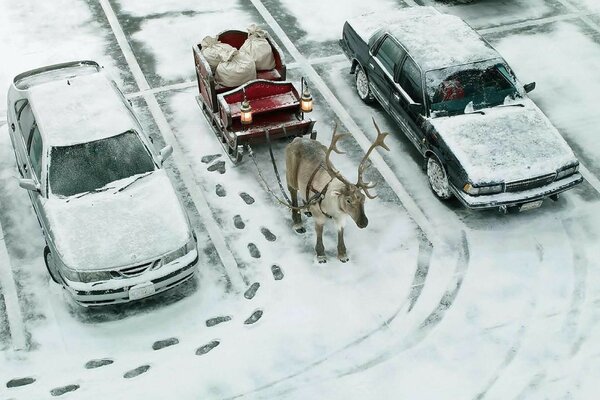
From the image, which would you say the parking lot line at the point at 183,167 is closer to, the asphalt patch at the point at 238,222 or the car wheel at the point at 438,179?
the asphalt patch at the point at 238,222

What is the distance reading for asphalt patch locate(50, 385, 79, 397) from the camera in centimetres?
825

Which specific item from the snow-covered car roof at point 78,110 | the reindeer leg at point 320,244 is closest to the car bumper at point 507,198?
the reindeer leg at point 320,244

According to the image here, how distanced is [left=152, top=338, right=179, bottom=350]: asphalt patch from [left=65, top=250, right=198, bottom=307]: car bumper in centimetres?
59

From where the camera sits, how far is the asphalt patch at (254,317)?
9.07 meters

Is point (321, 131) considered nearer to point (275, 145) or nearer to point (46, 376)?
point (275, 145)

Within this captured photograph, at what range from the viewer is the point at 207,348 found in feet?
28.8

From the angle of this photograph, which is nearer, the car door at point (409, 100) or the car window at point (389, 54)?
the car door at point (409, 100)

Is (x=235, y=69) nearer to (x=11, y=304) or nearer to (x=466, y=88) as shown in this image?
(x=466, y=88)

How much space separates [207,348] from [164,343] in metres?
0.54

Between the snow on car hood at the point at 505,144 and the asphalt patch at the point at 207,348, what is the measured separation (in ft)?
13.5

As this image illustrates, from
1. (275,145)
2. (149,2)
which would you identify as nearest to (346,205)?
(275,145)

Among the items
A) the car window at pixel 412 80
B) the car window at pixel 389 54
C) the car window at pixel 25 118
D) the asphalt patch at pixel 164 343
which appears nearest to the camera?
the asphalt patch at pixel 164 343

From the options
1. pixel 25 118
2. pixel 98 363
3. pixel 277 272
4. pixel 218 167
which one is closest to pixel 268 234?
pixel 277 272

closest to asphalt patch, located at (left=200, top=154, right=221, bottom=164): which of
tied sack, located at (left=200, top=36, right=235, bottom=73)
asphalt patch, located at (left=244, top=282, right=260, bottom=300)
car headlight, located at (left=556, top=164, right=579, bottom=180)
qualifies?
tied sack, located at (left=200, top=36, right=235, bottom=73)
